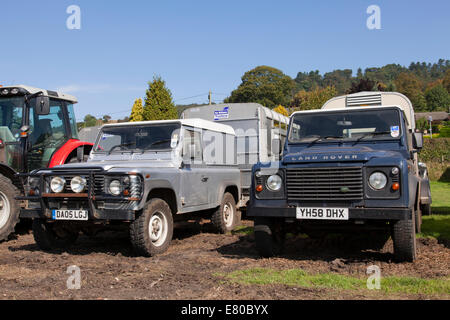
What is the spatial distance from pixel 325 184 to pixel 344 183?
24 cm

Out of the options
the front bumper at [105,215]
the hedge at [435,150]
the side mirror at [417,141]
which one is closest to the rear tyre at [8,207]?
the front bumper at [105,215]

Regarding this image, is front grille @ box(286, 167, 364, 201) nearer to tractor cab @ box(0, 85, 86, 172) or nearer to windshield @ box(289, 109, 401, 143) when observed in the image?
windshield @ box(289, 109, 401, 143)

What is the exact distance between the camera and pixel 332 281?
4.76 m

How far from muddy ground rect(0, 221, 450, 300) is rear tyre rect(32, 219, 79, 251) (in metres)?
0.18

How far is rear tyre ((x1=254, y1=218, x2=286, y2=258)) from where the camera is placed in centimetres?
598

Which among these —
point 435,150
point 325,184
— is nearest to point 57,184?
point 325,184

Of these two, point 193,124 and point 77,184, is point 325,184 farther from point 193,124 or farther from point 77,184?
point 77,184

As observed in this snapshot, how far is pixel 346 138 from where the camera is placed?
22.0ft

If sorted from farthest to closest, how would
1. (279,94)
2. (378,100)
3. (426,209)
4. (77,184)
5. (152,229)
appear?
1. (279,94)
2. (426,209)
3. (378,100)
4. (152,229)
5. (77,184)

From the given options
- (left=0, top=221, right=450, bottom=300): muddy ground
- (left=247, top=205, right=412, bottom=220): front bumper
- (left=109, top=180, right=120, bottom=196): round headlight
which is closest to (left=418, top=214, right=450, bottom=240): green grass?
(left=0, top=221, right=450, bottom=300): muddy ground

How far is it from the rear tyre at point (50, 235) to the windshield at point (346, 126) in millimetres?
4071

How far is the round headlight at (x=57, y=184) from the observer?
6400 millimetres

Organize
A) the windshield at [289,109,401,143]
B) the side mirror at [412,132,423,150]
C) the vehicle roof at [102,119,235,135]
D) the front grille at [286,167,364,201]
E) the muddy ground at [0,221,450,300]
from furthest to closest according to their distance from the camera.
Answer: the vehicle roof at [102,119,235,135] → the side mirror at [412,132,423,150] → the windshield at [289,109,401,143] → the front grille at [286,167,364,201] → the muddy ground at [0,221,450,300]

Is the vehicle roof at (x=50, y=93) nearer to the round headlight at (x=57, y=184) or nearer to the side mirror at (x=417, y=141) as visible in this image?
the round headlight at (x=57, y=184)
